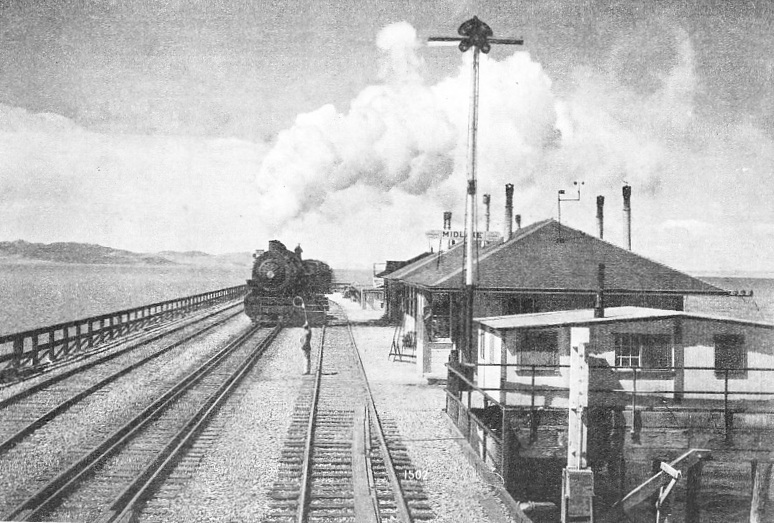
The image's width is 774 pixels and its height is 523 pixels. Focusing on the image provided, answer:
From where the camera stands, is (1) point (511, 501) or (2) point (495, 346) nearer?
(1) point (511, 501)

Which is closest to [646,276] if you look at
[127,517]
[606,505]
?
[606,505]

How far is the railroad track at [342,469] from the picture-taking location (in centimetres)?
834

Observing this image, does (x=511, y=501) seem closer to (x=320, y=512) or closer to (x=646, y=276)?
(x=320, y=512)

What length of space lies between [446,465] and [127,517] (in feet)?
16.2

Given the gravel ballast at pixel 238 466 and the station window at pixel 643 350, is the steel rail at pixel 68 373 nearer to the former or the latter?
the gravel ballast at pixel 238 466

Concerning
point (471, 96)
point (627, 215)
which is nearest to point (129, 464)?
point (471, 96)

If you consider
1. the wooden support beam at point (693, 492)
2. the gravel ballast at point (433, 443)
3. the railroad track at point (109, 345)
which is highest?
the railroad track at point (109, 345)

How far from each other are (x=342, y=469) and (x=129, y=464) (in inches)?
131

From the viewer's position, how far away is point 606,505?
39.8 ft

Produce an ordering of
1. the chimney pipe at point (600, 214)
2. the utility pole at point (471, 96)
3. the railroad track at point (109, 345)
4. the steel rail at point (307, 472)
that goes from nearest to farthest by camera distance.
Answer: the steel rail at point (307, 472), the utility pole at point (471, 96), the railroad track at point (109, 345), the chimney pipe at point (600, 214)

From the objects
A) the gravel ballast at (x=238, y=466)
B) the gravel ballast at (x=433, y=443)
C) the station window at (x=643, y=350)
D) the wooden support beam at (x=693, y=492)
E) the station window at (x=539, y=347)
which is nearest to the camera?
the gravel ballast at (x=238, y=466)

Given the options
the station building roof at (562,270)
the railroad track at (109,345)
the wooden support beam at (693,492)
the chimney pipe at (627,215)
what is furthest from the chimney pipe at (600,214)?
the railroad track at (109,345)

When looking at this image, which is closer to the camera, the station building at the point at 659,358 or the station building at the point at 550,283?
the station building at the point at 659,358

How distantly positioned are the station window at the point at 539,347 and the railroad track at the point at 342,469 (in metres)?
3.33
